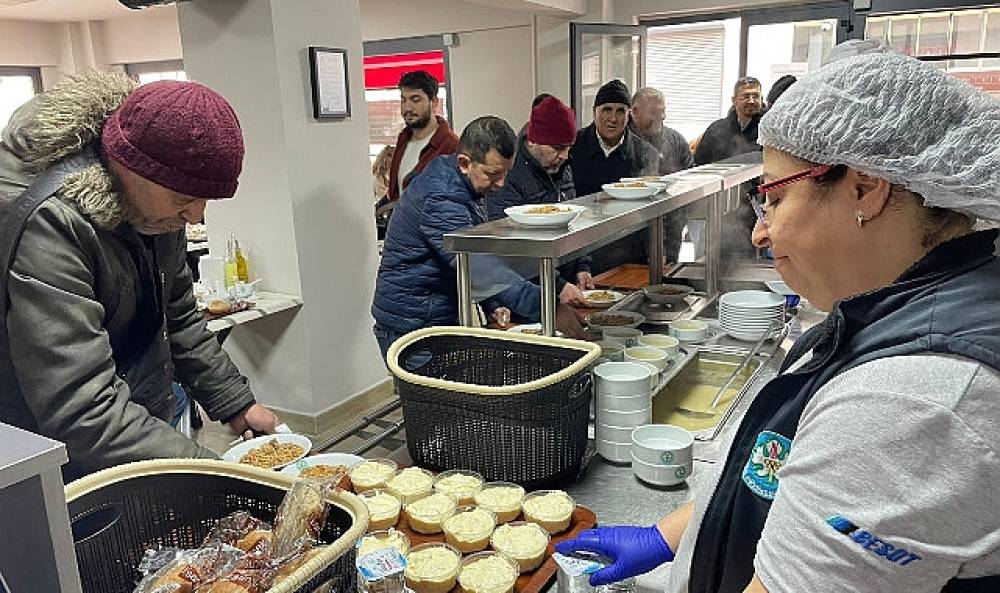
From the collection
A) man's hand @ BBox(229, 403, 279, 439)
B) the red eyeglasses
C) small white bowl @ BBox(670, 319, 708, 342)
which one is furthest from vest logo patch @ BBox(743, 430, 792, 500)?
small white bowl @ BBox(670, 319, 708, 342)

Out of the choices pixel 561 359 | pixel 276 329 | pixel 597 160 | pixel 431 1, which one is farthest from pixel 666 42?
pixel 561 359

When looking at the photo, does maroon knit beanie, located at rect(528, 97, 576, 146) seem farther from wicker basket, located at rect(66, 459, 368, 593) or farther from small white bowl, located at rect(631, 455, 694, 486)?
wicker basket, located at rect(66, 459, 368, 593)

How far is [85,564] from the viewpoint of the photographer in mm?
1003

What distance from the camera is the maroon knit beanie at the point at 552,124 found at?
3.03 meters

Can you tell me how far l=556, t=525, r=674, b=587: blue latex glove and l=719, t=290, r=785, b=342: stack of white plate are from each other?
1.20 meters

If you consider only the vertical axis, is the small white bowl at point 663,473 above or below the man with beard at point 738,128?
below

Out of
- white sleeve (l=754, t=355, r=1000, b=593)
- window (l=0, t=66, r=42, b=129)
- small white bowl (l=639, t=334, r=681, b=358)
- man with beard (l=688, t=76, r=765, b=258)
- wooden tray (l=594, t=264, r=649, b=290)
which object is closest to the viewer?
white sleeve (l=754, t=355, r=1000, b=593)

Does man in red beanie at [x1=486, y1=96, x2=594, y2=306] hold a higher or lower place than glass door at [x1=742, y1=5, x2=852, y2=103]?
lower

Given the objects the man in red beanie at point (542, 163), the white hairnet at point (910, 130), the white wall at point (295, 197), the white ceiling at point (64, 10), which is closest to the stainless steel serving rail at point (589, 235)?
the man in red beanie at point (542, 163)

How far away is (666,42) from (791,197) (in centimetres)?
762

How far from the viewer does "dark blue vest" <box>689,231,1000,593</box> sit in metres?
0.69

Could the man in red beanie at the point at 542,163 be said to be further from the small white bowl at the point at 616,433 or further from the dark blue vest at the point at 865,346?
the dark blue vest at the point at 865,346

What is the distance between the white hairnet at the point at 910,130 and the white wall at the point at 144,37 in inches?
333

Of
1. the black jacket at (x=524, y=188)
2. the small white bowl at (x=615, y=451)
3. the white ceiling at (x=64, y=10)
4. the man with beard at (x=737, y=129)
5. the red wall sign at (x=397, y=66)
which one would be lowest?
the small white bowl at (x=615, y=451)
